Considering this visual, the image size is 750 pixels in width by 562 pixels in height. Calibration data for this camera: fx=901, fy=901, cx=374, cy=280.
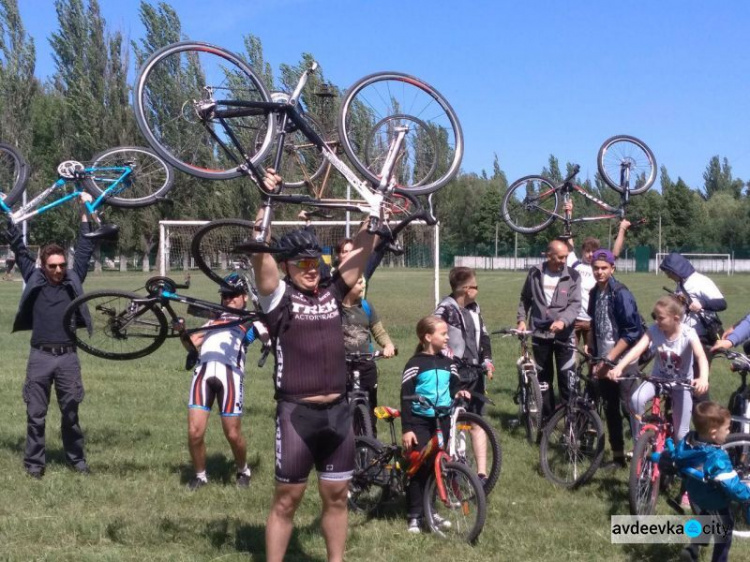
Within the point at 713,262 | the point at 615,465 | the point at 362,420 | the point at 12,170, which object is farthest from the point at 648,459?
the point at 713,262

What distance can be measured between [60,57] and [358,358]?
41657mm

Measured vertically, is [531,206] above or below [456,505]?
above

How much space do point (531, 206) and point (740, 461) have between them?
20.8ft

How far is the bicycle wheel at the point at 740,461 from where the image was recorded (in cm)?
611

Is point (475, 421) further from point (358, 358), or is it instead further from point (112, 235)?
point (112, 235)

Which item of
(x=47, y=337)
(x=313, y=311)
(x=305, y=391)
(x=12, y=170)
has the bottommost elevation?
(x=305, y=391)

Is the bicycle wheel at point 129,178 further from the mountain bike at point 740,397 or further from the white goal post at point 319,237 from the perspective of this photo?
the white goal post at point 319,237

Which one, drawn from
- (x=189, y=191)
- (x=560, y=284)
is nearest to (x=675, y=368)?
(x=560, y=284)

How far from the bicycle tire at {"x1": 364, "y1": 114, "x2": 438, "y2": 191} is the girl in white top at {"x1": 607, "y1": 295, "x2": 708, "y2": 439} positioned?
6.60 feet

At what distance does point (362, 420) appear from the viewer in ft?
23.6

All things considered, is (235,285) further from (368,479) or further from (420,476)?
(420,476)

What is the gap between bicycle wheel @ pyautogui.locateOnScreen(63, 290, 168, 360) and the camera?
6508 millimetres

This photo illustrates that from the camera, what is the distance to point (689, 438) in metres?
5.54

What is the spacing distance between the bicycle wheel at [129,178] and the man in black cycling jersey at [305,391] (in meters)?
A: 3.52
